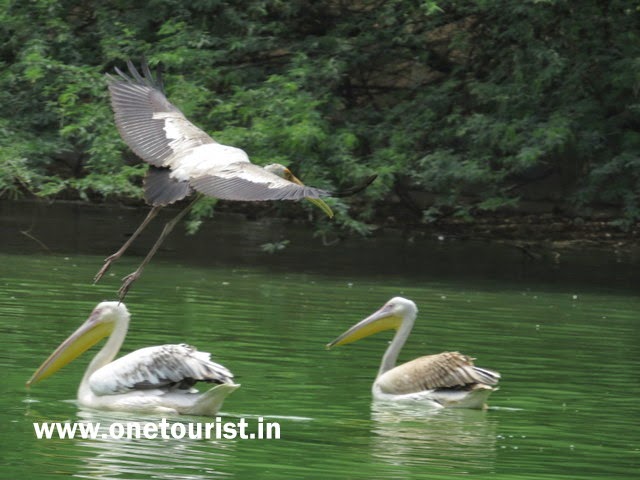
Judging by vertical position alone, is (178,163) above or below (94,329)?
above

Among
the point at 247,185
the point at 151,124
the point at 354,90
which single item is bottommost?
the point at 247,185

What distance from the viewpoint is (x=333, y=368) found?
996 cm

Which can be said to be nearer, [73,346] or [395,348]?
[73,346]

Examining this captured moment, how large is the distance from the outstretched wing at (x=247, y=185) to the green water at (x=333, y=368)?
110 cm

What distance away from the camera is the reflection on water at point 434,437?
22.4ft

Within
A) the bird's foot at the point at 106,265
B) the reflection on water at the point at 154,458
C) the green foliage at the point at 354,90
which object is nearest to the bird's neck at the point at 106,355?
the reflection on water at the point at 154,458

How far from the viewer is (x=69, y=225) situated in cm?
2175

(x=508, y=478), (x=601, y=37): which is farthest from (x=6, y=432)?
(x=601, y=37)

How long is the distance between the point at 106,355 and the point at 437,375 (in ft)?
6.16

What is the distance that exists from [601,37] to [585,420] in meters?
11.8

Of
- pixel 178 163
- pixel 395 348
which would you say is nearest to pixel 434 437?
pixel 395 348

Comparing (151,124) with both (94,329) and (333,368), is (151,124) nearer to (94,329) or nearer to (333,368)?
(333,368)

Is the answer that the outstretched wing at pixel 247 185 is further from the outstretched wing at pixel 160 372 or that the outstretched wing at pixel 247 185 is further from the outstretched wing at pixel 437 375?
the outstretched wing at pixel 437 375

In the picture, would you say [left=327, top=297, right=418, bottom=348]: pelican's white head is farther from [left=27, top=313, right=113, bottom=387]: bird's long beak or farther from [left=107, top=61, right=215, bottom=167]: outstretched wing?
[left=27, top=313, right=113, bottom=387]: bird's long beak
